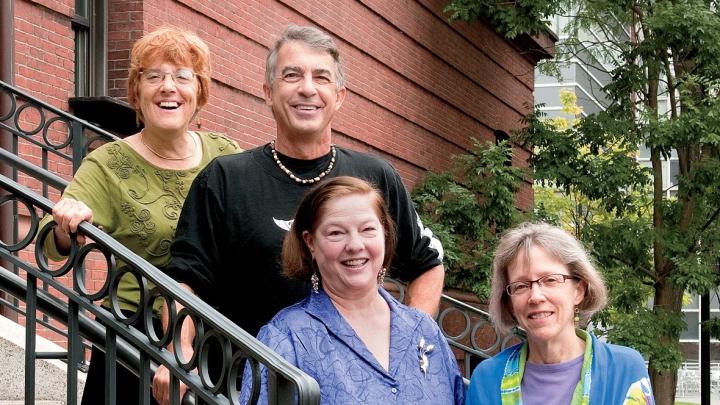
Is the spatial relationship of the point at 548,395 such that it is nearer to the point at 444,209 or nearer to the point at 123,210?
the point at 123,210

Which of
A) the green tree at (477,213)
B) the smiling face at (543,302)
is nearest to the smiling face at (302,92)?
the smiling face at (543,302)

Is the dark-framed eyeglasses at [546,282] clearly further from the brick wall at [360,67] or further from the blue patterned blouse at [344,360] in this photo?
the brick wall at [360,67]

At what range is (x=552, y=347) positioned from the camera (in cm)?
330

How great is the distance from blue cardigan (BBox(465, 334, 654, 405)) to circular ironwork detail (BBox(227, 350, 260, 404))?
0.60 meters

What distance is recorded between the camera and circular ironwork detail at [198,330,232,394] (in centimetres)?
334

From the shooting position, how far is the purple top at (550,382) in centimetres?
323

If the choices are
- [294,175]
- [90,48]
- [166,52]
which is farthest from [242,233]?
[90,48]

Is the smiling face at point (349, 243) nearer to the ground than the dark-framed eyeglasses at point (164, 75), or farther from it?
nearer to the ground

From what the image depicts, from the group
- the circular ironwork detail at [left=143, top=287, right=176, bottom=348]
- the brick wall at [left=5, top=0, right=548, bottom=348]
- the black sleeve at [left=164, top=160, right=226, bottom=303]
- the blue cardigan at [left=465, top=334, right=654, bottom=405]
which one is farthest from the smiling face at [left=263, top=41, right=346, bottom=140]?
the brick wall at [left=5, top=0, right=548, bottom=348]

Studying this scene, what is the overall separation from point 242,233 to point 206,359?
0.39 meters

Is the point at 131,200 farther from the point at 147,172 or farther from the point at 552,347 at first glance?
the point at 552,347

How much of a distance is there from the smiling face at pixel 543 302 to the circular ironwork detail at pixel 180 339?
897mm

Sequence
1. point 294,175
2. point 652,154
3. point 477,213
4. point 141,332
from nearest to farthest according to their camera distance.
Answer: point 294,175 < point 141,332 < point 477,213 < point 652,154

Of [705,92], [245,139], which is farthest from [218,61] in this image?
[705,92]
